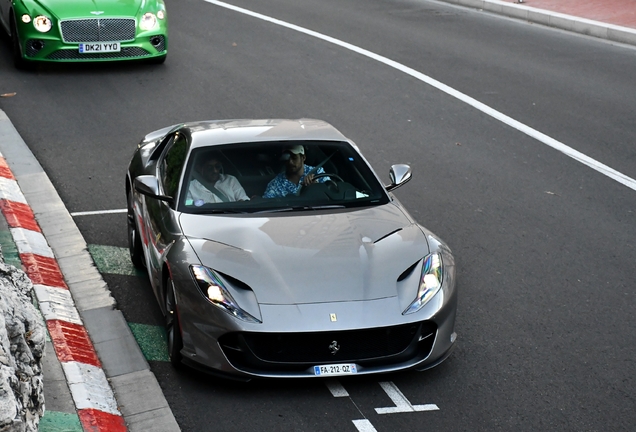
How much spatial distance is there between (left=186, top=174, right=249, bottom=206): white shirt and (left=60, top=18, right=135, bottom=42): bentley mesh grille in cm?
777

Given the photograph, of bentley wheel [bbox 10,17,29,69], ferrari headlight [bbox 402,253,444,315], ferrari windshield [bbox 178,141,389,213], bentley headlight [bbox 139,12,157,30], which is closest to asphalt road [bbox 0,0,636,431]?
bentley wheel [bbox 10,17,29,69]

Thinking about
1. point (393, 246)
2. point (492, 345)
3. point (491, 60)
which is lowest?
point (491, 60)

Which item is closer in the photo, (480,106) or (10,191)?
(10,191)

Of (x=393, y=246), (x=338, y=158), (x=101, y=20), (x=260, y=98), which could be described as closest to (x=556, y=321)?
(x=393, y=246)

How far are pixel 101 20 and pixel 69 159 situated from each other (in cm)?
394

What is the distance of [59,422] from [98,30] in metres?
9.79

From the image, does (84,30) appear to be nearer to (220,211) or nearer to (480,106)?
(480,106)

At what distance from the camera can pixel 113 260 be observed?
828 cm

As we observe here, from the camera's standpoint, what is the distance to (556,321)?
7215 millimetres

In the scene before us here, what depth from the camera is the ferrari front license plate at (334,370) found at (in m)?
5.88

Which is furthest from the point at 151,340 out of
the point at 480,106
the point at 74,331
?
the point at 480,106

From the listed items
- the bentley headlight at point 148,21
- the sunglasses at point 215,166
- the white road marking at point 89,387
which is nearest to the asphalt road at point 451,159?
the white road marking at point 89,387

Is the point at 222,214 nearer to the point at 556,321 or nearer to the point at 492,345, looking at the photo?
the point at 492,345

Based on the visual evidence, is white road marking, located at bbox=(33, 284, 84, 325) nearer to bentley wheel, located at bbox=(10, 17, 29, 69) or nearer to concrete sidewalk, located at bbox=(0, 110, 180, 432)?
concrete sidewalk, located at bbox=(0, 110, 180, 432)
